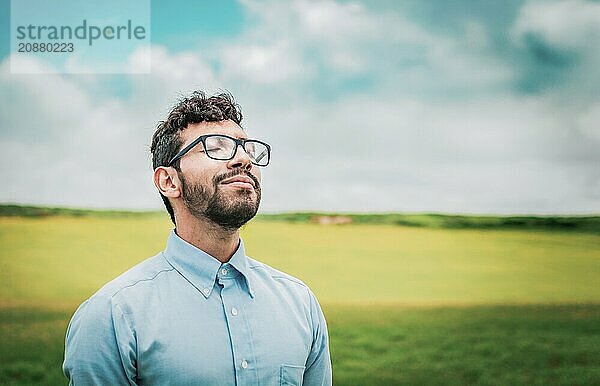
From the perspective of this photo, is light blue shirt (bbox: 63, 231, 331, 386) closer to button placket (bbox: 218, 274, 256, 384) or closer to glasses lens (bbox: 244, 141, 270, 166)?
button placket (bbox: 218, 274, 256, 384)

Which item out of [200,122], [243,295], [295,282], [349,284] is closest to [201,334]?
[243,295]

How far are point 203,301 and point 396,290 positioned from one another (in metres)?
2.02

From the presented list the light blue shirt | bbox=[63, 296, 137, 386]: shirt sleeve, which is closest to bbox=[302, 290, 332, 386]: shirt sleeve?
the light blue shirt

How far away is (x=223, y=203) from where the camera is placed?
1435 mm

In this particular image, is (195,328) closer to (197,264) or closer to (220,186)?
(197,264)

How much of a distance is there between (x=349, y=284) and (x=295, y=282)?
1780 mm

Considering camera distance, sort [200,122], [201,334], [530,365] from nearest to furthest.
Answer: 1. [201,334]
2. [200,122]
3. [530,365]

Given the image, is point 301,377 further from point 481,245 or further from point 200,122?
point 481,245

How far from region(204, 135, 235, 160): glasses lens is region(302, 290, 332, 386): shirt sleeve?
35cm

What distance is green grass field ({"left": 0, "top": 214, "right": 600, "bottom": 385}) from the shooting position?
3289mm

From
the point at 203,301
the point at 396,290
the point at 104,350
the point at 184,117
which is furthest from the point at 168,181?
the point at 396,290

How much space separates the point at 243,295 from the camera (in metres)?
1.48

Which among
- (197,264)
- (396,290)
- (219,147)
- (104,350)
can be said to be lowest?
(396,290)

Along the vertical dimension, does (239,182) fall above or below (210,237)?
above
